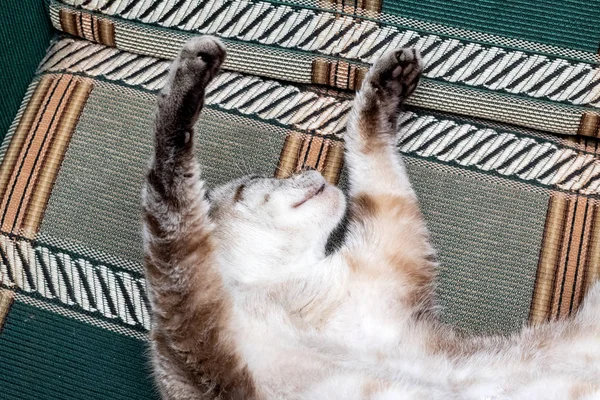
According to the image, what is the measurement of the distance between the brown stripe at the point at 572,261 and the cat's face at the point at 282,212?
47 cm

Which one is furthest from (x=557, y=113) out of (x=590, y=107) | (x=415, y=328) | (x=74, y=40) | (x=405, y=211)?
(x=74, y=40)

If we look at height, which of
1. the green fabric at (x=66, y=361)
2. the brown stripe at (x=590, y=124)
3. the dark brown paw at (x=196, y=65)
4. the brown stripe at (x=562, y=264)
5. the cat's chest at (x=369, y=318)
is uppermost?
the dark brown paw at (x=196, y=65)

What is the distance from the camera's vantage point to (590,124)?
128 cm

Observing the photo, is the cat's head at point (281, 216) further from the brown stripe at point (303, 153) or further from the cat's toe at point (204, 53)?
the cat's toe at point (204, 53)

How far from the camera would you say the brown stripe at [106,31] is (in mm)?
1389

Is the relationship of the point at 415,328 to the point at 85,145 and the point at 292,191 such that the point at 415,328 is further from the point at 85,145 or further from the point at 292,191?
the point at 85,145

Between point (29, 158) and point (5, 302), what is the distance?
307 mm

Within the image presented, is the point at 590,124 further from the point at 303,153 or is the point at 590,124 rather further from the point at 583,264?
the point at 303,153

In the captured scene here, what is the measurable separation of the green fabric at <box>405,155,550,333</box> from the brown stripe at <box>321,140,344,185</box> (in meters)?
0.19

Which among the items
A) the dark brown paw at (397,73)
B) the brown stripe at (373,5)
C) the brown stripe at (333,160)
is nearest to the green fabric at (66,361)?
the brown stripe at (333,160)

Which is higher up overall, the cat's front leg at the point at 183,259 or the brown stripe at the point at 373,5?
the brown stripe at the point at 373,5

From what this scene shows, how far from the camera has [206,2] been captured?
1354 millimetres

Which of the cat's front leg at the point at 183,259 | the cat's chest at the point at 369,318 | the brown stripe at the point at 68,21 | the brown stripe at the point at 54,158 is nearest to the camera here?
the cat's front leg at the point at 183,259

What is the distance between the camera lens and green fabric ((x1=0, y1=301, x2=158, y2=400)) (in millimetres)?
1249
